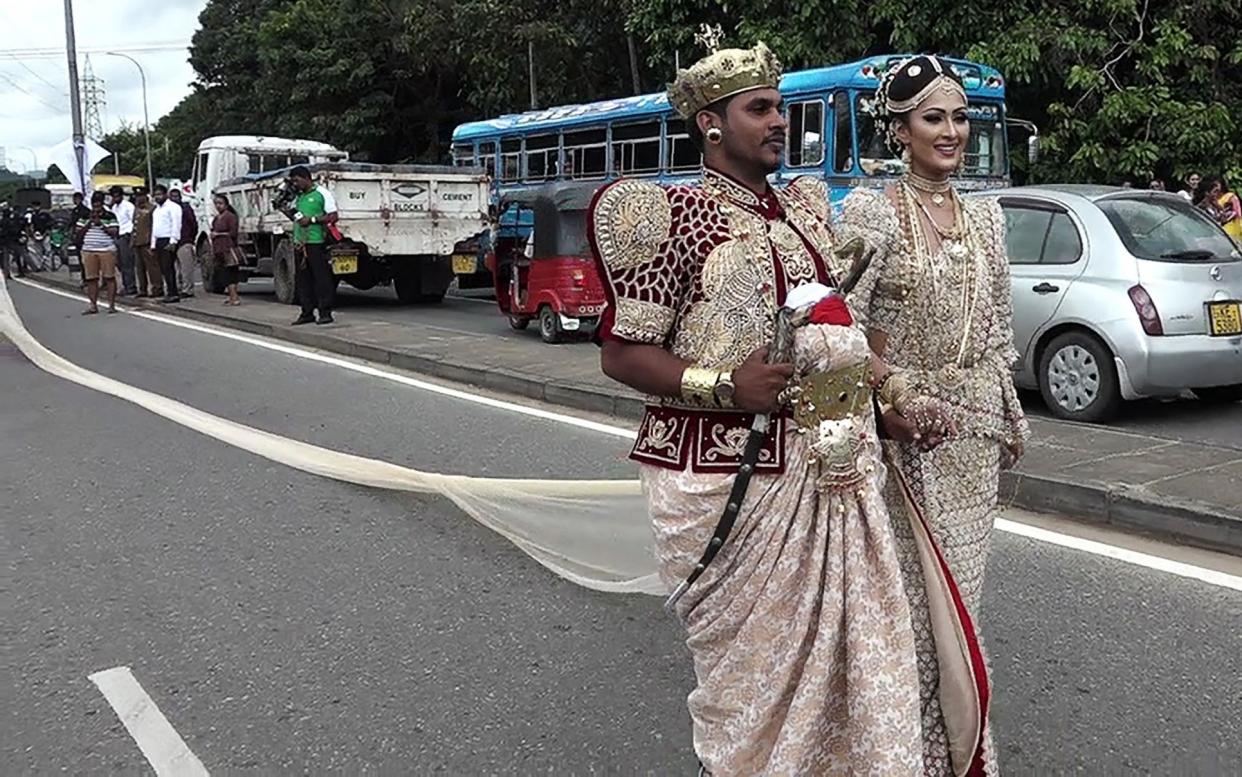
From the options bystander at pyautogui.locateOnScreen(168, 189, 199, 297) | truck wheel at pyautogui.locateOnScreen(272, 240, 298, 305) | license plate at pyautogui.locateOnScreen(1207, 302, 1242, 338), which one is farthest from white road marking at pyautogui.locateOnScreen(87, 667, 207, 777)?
bystander at pyautogui.locateOnScreen(168, 189, 199, 297)

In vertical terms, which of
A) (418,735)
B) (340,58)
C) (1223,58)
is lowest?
(418,735)

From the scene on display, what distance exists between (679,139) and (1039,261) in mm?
8145

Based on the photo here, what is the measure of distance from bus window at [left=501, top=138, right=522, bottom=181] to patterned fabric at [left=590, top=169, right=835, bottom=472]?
58.0ft

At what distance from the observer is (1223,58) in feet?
51.4

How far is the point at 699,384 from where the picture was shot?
2.28 metres


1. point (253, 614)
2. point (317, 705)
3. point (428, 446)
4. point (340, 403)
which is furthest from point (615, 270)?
point (340, 403)

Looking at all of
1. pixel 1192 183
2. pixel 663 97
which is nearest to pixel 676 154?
pixel 663 97

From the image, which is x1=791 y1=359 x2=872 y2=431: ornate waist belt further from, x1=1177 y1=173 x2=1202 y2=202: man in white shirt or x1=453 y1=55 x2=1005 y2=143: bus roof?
x1=1177 y1=173 x2=1202 y2=202: man in white shirt

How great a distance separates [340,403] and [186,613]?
4595mm

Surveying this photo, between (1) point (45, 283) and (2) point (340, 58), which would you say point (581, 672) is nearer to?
(1) point (45, 283)

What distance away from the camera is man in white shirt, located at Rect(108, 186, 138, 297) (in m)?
18.0

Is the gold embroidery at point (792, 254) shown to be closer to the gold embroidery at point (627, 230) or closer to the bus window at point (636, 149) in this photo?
the gold embroidery at point (627, 230)

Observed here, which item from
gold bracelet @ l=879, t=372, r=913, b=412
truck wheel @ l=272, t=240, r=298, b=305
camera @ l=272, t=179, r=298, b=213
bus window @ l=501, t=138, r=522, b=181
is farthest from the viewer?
bus window @ l=501, t=138, r=522, b=181

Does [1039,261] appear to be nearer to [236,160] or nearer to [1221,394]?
[1221,394]
